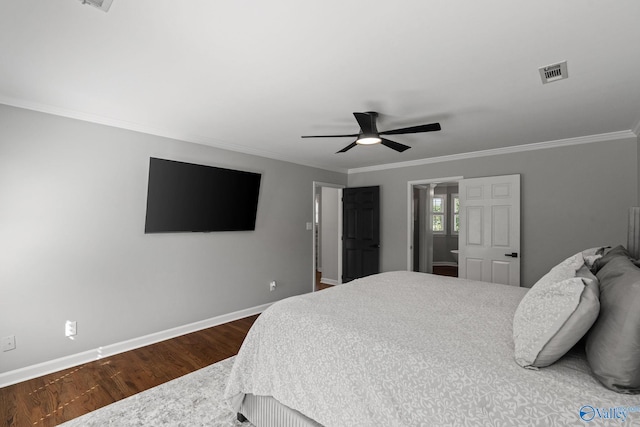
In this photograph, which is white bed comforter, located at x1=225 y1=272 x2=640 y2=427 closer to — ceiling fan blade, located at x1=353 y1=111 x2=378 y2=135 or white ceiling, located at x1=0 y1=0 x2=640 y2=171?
ceiling fan blade, located at x1=353 y1=111 x2=378 y2=135

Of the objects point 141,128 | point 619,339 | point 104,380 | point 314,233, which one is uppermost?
point 141,128

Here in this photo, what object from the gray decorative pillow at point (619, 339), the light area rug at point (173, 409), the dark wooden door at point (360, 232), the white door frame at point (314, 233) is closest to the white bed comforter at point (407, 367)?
the gray decorative pillow at point (619, 339)

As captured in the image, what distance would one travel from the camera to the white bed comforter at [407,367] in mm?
1117

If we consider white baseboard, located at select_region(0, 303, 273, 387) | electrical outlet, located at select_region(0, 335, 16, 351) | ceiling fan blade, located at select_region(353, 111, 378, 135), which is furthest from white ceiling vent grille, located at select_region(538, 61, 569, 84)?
electrical outlet, located at select_region(0, 335, 16, 351)

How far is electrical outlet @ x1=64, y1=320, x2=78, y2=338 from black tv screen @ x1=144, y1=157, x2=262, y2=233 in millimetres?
1051

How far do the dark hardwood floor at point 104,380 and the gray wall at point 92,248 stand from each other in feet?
0.79

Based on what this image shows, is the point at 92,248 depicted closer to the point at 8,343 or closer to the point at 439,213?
the point at 8,343

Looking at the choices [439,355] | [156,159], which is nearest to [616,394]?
[439,355]

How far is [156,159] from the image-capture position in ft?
10.7

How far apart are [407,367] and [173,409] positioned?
1.82 m

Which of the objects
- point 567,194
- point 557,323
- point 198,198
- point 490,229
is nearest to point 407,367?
point 557,323

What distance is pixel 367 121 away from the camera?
254cm

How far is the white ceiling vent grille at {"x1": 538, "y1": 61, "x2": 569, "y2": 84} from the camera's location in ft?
6.41

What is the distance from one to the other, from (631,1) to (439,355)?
184cm
